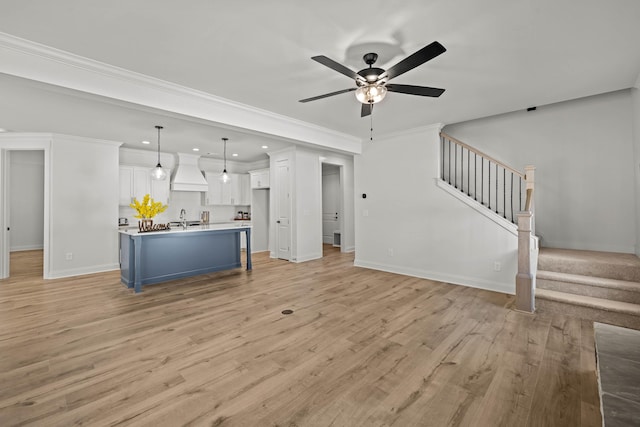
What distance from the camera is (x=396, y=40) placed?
7.98 feet

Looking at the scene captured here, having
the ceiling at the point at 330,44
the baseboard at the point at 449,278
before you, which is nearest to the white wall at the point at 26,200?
the ceiling at the point at 330,44

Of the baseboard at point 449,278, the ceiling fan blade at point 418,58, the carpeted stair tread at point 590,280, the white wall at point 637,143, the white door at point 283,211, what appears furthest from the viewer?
the white door at point 283,211

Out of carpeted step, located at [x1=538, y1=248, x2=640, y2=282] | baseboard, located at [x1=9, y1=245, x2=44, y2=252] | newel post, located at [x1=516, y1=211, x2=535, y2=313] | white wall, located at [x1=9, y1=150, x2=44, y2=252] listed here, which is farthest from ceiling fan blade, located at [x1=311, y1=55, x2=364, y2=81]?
baseboard, located at [x1=9, y1=245, x2=44, y2=252]

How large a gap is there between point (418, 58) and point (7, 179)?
713 cm

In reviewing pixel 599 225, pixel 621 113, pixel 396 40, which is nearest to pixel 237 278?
pixel 396 40

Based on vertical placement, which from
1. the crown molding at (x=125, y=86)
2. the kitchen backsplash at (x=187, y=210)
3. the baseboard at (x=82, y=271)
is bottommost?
the baseboard at (x=82, y=271)

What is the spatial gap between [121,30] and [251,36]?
A: 40.0 inches

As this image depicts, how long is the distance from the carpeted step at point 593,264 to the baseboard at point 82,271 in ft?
24.6

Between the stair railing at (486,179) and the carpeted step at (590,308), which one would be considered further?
the stair railing at (486,179)

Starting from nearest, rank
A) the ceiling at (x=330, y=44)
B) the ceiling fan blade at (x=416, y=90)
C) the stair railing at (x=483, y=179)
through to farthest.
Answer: the ceiling at (x=330, y=44), the ceiling fan blade at (x=416, y=90), the stair railing at (x=483, y=179)

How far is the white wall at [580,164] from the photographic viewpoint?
3980 mm

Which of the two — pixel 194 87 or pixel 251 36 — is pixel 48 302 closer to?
pixel 194 87

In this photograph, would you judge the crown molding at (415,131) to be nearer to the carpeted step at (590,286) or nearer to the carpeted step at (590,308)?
the carpeted step at (590,286)

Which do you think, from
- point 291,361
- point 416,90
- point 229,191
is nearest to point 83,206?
point 229,191
